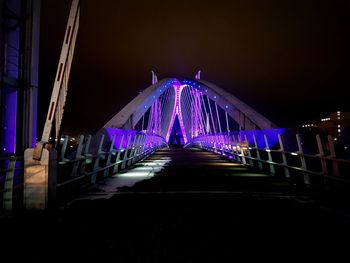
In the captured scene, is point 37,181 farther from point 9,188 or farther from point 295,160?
point 295,160

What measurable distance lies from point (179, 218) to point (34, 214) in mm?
2451

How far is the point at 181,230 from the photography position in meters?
4.82

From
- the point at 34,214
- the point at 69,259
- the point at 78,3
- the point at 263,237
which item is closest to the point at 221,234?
the point at 263,237

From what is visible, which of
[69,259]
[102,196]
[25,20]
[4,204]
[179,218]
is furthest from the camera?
[25,20]

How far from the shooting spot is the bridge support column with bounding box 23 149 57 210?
6230mm

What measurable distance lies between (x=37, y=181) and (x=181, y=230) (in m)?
2.98

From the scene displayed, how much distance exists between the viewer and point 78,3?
700 centimetres

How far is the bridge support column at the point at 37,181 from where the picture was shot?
623cm

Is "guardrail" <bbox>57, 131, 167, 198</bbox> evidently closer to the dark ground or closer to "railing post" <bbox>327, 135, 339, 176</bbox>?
the dark ground

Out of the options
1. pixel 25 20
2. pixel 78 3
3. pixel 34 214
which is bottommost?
pixel 34 214

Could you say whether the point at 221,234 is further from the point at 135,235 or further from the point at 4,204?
the point at 4,204

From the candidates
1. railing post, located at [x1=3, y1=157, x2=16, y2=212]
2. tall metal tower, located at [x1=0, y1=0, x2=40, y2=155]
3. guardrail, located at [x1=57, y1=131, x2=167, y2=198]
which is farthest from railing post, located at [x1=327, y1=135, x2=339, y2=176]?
tall metal tower, located at [x1=0, y1=0, x2=40, y2=155]

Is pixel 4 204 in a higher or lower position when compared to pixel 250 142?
lower

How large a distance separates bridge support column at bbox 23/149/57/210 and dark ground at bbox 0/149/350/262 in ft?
0.93
